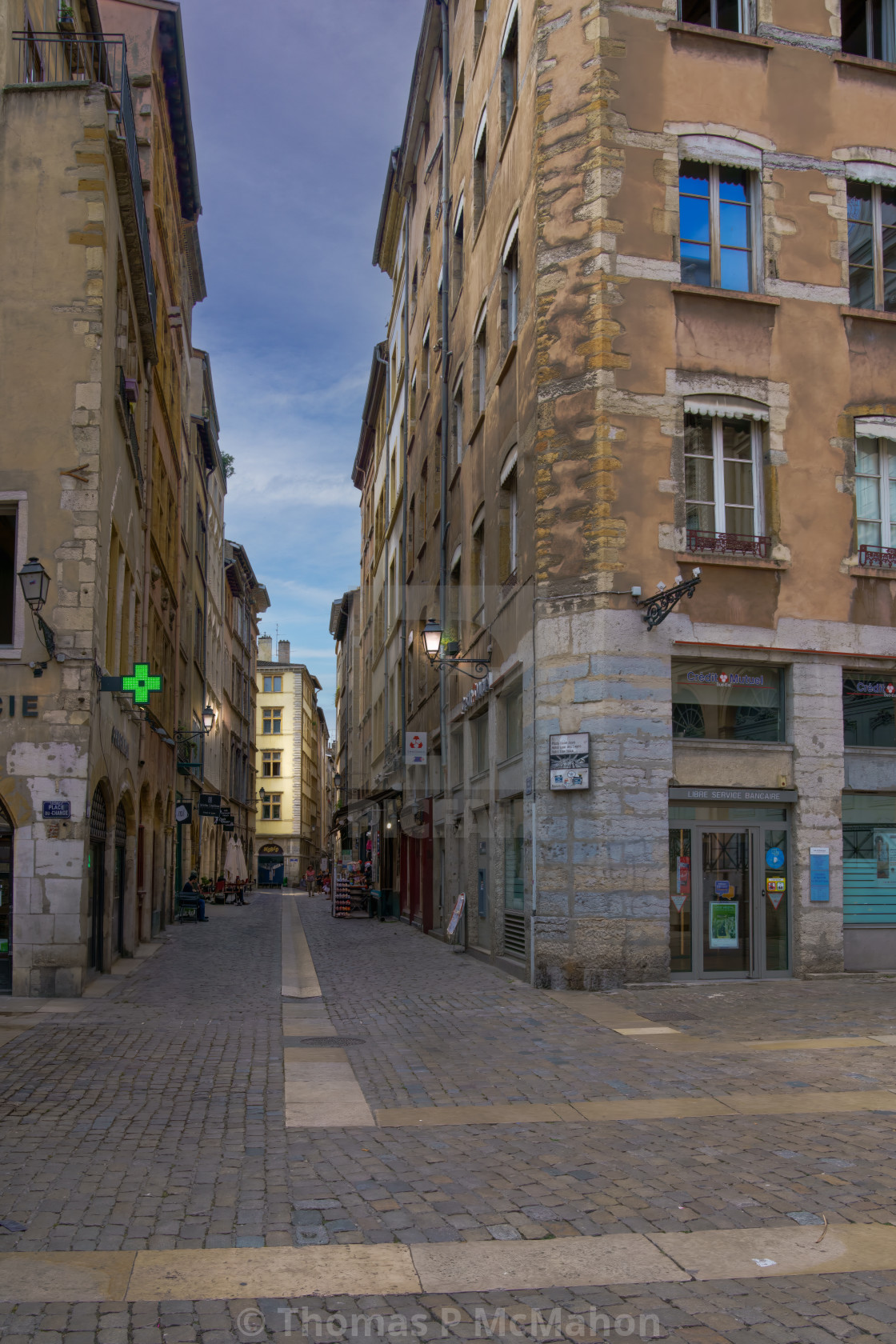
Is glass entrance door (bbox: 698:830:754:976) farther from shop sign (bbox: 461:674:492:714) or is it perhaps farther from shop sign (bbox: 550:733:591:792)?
shop sign (bbox: 461:674:492:714)

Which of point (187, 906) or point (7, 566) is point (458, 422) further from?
point (187, 906)

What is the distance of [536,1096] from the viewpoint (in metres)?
8.59

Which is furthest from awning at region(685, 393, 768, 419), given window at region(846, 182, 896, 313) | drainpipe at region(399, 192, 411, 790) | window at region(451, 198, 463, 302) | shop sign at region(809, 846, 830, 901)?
drainpipe at region(399, 192, 411, 790)

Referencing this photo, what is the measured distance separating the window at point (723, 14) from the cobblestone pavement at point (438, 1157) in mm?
12840

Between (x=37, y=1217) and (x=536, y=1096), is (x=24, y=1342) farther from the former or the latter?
(x=536, y=1096)

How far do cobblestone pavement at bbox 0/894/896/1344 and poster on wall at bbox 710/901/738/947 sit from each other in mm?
2147

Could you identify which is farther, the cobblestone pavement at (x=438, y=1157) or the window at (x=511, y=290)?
the window at (x=511, y=290)

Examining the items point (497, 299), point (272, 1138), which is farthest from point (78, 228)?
point (272, 1138)

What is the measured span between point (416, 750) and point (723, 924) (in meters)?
12.5

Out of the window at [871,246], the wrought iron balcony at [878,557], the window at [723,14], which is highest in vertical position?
the window at [723,14]

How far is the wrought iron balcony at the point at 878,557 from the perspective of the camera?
53.1 feet

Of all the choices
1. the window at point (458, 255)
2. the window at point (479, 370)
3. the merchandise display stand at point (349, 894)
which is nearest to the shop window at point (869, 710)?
the window at point (479, 370)

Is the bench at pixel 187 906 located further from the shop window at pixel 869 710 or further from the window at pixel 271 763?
the window at pixel 271 763

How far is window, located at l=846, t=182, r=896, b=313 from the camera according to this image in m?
16.9
